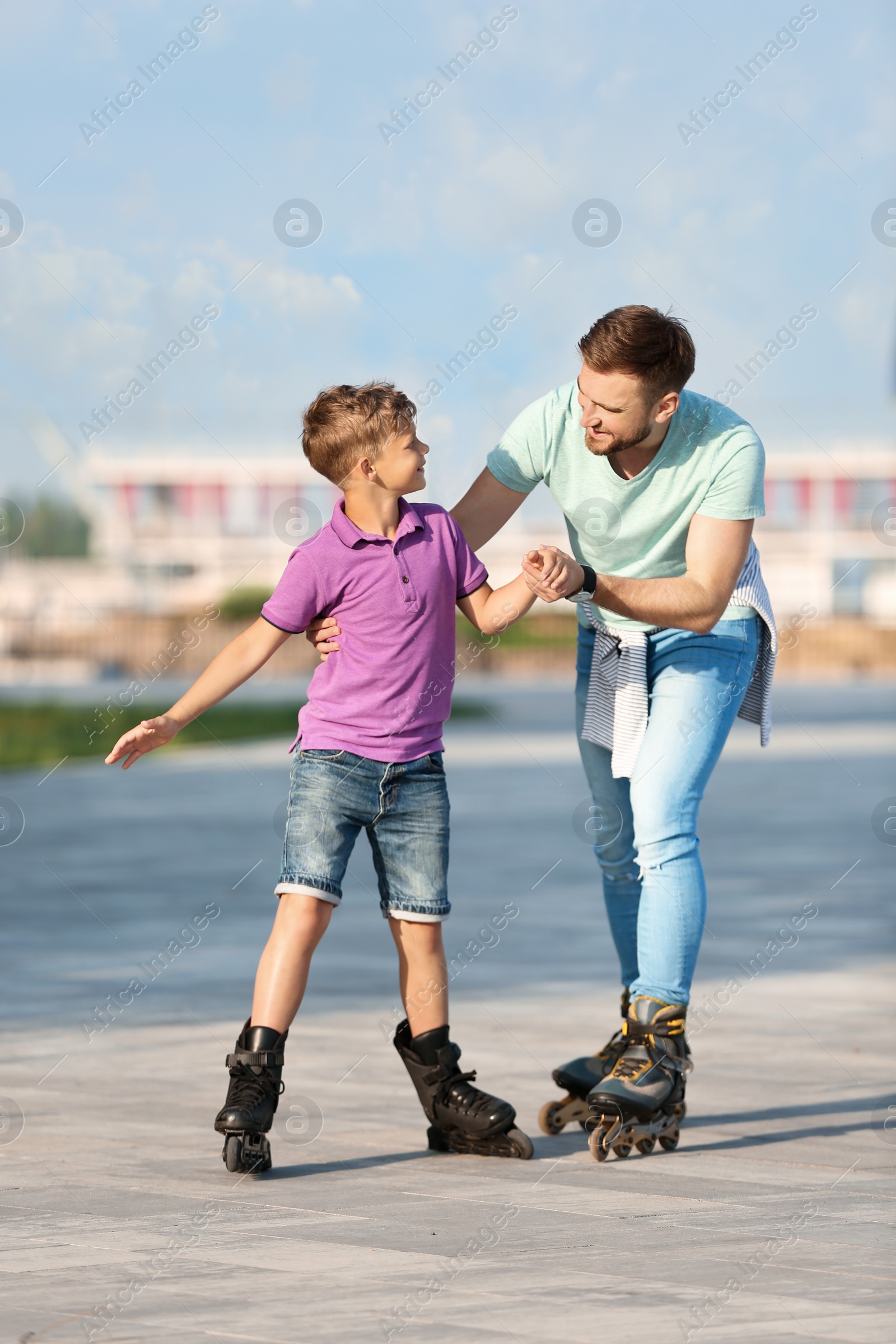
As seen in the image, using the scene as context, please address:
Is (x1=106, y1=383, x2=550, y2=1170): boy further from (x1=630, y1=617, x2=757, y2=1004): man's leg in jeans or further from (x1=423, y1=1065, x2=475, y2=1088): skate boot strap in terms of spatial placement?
(x1=630, y1=617, x2=757, y2=1004): man's leg in jeans

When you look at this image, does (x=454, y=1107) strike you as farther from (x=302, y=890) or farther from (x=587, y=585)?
(x=587, y=585)

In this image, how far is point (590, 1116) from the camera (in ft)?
12.4

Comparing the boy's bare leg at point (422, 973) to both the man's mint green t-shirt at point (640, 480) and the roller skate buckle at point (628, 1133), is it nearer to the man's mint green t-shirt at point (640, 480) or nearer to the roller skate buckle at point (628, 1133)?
the roller skate buckle at point (628, 1133)

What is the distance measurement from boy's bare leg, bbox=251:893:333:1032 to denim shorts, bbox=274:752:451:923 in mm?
35

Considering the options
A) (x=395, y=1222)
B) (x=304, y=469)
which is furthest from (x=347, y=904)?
(x=304, y=469)

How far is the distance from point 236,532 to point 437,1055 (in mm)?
104051

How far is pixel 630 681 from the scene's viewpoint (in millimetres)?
4082

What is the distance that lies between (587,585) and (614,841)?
0.78 meters

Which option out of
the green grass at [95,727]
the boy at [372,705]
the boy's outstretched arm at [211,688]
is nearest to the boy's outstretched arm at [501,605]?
the boy at [372,705]

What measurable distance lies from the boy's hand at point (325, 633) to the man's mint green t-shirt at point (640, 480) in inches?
22.9

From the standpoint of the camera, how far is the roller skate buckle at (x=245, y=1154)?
3.60 metres

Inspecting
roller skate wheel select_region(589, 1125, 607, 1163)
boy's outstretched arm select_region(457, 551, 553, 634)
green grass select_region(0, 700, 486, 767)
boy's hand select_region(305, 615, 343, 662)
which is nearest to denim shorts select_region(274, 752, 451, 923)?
boy's hand select_region(305, 615, 343, 662)

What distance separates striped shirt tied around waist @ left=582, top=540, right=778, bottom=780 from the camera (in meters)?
4.07

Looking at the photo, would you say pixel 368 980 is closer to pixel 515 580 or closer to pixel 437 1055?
pixel 437 1055
